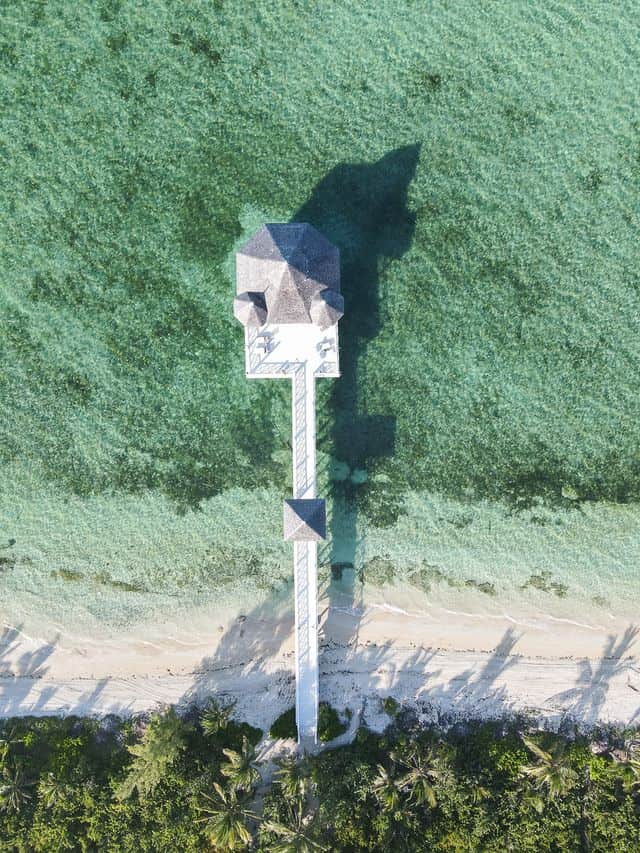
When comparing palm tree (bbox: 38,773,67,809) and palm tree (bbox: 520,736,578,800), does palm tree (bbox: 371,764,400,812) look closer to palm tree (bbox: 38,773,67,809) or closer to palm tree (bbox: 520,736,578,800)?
palm tree (bbox: 520,736,578,800)

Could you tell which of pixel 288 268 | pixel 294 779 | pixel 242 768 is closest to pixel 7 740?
pixel 242 768

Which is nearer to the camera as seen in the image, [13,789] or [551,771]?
[551,771]

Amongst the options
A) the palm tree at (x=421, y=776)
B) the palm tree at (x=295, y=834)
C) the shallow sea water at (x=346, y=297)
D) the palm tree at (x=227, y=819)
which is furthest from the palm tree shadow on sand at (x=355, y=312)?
the palm tree at (x=227, y=819)

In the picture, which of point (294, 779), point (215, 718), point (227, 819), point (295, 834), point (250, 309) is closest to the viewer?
point (295, 834)

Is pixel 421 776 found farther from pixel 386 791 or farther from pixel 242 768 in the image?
pixel 242 768

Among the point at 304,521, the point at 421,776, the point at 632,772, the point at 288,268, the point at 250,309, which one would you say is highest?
the point at 288,268

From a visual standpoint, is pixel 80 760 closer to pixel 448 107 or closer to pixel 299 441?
pixel 299 441

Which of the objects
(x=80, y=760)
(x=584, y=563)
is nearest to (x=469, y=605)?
(x=584, y=563)
